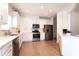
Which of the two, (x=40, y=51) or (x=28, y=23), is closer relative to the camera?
(x=40, y=51)

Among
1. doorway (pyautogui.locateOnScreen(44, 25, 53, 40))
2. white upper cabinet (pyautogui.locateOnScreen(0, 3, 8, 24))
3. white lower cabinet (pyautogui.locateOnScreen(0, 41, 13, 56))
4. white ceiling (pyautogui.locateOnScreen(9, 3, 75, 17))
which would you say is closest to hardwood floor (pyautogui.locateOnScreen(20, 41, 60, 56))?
white upper cabinet (pyautogui.locateOnScreen(0, 3, 8, 24))

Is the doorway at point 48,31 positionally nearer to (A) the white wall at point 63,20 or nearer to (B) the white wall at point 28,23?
(B) the white wall at point 28,23

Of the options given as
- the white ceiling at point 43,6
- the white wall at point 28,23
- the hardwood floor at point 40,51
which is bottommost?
the hardwood floor at point 40,51

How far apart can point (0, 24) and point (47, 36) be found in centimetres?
671

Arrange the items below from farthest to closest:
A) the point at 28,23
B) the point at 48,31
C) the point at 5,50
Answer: the point at 48,31, the point at 28,23, the point at 5,50

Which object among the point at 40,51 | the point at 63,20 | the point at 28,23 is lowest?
the point at 40,51

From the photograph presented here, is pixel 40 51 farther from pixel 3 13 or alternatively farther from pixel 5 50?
pixel 5 50

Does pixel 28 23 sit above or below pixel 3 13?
below

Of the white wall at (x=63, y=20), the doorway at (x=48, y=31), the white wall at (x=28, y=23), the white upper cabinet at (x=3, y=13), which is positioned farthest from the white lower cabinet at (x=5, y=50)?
the doorway at (x=48, y=31)

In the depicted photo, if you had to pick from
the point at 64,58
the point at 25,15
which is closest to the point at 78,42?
the point at 64,58

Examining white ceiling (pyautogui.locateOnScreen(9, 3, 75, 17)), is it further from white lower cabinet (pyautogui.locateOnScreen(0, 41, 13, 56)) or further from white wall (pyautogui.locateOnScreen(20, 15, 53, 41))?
white lower cabinet (pyautogui.locateOnScreen(0, 41, 13, 56))

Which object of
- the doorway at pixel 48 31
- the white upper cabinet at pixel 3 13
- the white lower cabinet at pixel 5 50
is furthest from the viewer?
the doorway at pixel 48 31

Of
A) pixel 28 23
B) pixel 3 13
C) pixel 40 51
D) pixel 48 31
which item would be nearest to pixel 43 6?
pixel 40 51

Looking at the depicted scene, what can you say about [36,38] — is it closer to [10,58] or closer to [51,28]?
[51,28]
